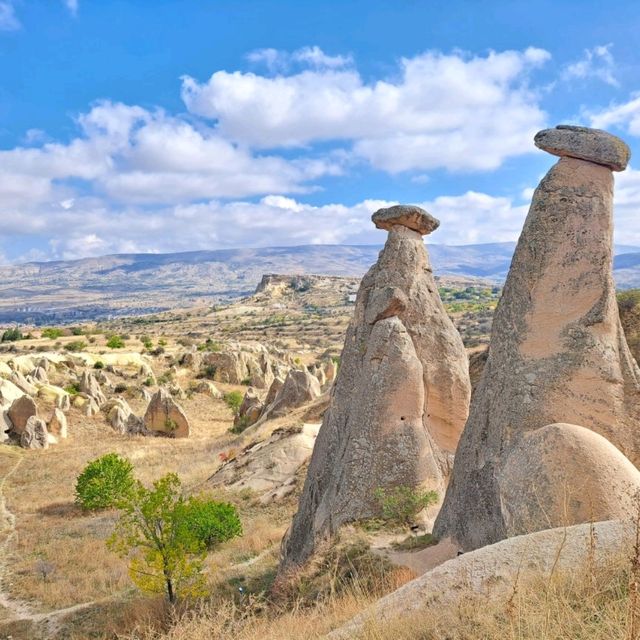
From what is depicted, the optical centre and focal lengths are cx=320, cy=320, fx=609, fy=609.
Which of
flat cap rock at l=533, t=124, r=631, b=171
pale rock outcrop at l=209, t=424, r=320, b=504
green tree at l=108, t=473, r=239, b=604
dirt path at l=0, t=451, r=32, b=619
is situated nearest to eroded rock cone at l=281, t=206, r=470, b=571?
green tree at l=108, t=473, r=239, b=604

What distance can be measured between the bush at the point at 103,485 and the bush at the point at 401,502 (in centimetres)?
1241

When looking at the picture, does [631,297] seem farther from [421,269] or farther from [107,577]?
[107,577]

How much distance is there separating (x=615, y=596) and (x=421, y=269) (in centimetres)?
791

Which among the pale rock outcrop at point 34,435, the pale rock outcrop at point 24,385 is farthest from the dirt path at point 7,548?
the pale rock outcrop at point 24,385

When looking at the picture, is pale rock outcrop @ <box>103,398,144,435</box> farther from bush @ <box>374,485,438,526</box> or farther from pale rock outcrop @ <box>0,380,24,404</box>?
bush @ <box>374,485,438,526</box>

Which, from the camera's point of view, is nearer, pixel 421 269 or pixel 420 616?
pixel 420 616

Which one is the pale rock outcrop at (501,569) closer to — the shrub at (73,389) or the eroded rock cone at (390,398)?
the eroded rock cone at (390,398)

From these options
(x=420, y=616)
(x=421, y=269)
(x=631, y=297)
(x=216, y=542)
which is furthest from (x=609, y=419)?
(x=631, y=297)

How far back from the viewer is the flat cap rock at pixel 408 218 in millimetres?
11500

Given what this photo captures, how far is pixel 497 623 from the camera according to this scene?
4.11 m

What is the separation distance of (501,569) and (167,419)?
97.2 feet

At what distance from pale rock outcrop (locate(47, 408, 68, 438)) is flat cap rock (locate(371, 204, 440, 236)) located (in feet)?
82.3

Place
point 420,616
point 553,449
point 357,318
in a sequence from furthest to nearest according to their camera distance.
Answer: point 357,318
point 553,449
point 420,616

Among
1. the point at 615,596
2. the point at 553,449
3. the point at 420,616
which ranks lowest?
the point at 420,616
